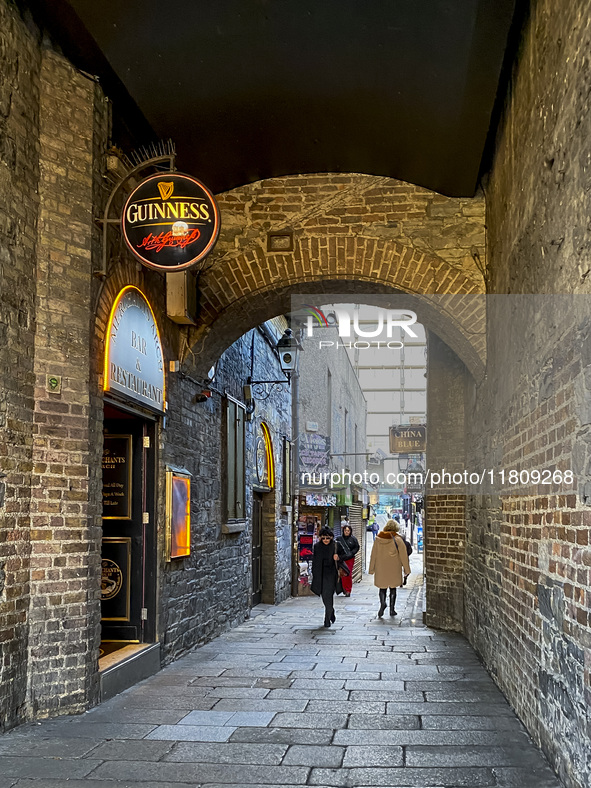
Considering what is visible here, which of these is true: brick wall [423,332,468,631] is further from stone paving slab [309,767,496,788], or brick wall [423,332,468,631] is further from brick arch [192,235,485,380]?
stone paving slab [309,767,496,788]

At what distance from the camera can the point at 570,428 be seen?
4320mm

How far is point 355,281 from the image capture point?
29.9ft

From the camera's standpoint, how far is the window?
36.0 feet

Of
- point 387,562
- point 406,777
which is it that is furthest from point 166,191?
point 387,562

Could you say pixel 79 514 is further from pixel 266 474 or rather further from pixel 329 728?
pixel 266 474

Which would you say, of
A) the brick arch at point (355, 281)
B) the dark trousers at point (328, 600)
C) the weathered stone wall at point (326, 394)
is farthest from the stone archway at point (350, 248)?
the weathered stone wall at point (326, 394)

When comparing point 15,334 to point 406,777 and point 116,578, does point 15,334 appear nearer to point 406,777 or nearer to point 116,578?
point 116,578

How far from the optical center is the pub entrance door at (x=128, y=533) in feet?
25.3

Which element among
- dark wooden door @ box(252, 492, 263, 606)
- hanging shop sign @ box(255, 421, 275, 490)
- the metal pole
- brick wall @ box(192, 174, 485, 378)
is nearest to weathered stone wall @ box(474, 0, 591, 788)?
brick wall @ box(192, 174, 485, 378)

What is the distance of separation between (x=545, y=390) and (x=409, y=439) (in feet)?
52.2

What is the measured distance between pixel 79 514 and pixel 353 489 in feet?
56.8

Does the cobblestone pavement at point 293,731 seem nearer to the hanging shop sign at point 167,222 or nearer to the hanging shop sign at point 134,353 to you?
the hanging shop sign at point 134,353

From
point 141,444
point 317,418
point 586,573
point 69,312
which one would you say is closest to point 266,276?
point 141,444

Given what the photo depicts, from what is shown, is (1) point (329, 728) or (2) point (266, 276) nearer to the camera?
(1) point (329, 728)
